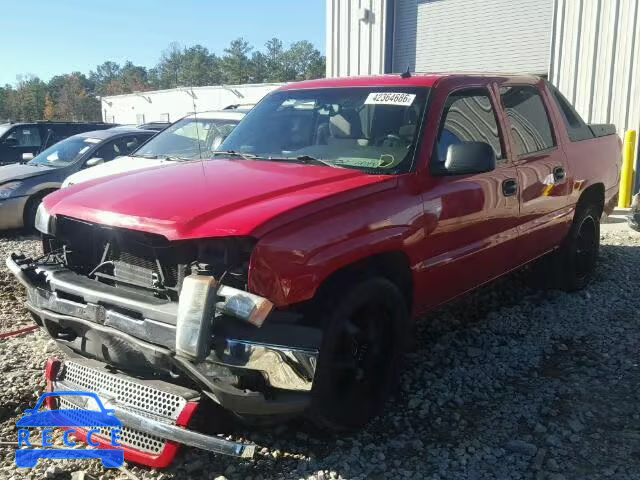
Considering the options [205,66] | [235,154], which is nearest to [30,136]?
[235,154]

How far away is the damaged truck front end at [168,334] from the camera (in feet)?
8.17

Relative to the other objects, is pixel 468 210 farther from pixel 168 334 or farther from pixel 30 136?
pixel 30 136

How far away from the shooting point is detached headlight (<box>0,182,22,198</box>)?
8.50 metres

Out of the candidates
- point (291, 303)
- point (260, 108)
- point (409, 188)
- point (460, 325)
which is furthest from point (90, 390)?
point (460, 325)

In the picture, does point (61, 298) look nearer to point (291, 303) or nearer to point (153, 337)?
point (153, 337)

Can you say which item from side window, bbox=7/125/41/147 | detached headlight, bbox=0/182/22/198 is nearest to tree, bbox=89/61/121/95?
side window, bbox=7/125/41/147

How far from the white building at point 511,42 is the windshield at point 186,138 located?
4.30 metres

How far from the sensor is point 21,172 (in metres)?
8.93

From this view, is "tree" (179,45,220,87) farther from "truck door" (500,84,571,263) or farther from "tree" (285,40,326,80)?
"truck door" (500,84,571,263)

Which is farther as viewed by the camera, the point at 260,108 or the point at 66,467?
the point at 260,108

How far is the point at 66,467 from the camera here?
2.94 meters

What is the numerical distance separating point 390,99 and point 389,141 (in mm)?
350

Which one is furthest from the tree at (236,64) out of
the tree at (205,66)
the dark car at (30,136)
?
the dark car at (30,136)

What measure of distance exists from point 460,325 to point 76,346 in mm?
2913
